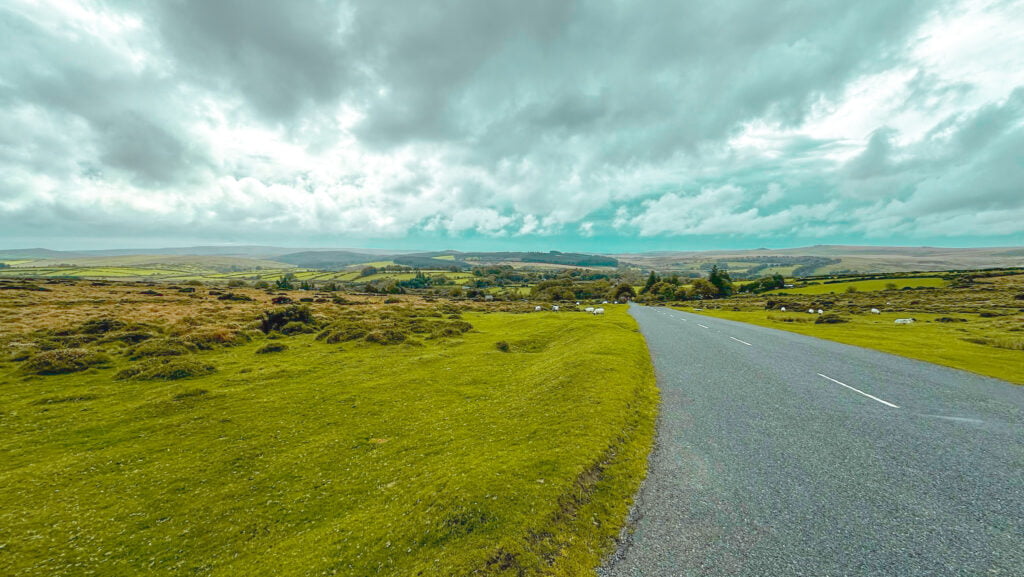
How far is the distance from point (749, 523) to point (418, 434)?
10000 millimetres

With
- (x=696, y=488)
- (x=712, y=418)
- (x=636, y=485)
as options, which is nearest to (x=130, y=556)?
(x=636, y=485)

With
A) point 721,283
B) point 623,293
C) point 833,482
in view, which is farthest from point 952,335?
→ point 721,283

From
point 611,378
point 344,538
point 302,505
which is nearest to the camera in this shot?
point 344,538

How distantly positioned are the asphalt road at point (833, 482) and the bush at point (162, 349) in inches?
1311

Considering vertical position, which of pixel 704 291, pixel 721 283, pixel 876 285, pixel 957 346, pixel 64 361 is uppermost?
pixel 957 346

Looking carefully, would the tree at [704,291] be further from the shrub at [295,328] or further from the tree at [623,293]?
the shrub at [295,328]

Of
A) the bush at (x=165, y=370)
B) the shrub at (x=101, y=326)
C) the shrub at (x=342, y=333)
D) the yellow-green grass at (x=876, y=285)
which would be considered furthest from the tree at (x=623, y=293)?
the shrub at (x=101, y=326)

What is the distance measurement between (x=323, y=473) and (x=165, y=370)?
19.0 meters

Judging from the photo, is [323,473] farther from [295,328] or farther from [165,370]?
[295,328]

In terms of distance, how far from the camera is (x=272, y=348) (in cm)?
2912

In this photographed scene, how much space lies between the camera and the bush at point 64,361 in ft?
71.0

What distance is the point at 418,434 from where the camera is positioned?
12.9 m

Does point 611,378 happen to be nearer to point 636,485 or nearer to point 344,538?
point 636,485

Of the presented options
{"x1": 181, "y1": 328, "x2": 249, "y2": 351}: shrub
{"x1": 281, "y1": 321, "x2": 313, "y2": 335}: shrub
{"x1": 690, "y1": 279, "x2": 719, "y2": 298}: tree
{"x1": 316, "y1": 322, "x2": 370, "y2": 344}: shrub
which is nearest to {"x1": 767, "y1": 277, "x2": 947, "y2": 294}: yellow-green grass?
{"x1": 690, "y1": 279, "x2": 719, "y2": 298}: tree
